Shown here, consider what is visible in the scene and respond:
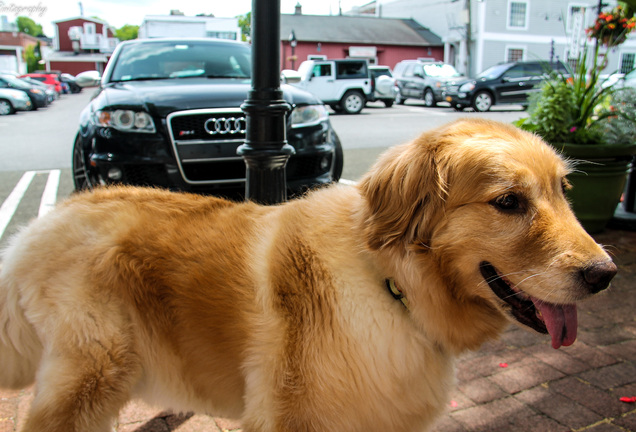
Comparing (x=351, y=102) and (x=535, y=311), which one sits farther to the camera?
(x=351, y=102)

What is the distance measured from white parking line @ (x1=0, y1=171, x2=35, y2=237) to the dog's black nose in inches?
233

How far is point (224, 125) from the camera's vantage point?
525 centimetres

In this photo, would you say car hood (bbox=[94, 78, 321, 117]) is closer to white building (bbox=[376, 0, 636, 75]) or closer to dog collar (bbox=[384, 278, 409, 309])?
dog collar (bbox=[384, 278, 409, 309])

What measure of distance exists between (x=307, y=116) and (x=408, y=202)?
3960 millimetres

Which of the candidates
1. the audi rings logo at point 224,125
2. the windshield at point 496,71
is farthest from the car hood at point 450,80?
the audi rings logo at point 224,125

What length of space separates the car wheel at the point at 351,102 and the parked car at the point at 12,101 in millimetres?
14307

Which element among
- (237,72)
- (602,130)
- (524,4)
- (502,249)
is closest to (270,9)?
(502,249)

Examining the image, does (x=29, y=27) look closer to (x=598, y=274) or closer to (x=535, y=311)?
(x=535, y=311)

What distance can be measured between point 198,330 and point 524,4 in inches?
1806

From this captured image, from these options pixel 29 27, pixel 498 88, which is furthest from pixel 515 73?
pixel 29 27

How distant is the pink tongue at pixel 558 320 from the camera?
183cm

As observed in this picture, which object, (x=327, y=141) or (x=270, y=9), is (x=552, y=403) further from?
(x=327, y=141)

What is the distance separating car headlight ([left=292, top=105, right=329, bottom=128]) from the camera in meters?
5.55

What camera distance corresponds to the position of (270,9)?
323 centimetres
